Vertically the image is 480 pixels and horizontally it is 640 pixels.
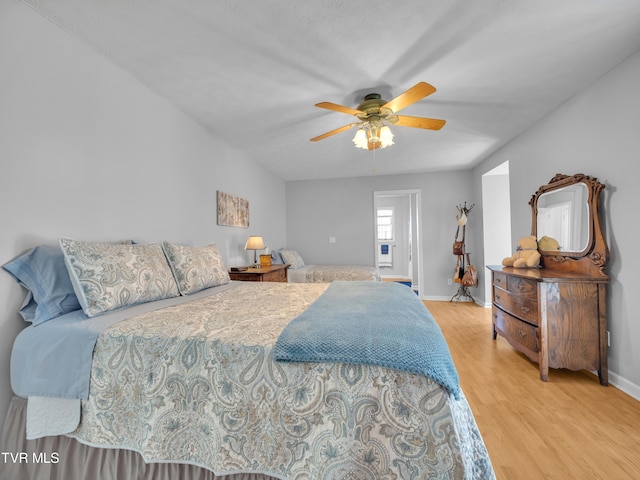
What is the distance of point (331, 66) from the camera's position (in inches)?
78.5

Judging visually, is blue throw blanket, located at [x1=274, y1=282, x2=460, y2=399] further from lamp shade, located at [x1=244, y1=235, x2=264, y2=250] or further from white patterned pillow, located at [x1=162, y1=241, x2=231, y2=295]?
lamp shade, located at [x1=244, y1=235, x2=264, y2=250]

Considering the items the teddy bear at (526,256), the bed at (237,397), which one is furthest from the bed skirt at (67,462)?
the teddy bear at (526,256)

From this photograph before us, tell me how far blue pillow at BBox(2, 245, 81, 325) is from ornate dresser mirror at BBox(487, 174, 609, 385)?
3.24 m

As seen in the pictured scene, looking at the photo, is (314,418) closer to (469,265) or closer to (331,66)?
(331,66)

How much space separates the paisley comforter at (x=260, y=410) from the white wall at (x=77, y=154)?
2.75 ft

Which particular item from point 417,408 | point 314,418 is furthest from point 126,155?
point 417,408

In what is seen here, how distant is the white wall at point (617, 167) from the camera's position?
1.97m

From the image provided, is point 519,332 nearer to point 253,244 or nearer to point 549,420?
point 549,420

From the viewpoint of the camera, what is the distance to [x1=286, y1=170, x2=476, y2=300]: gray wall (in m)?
5.20

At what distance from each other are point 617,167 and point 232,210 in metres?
3.69

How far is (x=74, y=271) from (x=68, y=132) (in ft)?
3.13

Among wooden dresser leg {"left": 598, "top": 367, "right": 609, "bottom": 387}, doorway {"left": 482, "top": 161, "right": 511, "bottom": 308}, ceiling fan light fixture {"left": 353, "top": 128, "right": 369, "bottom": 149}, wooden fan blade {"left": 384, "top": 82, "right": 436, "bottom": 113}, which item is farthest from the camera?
doorway {"left": 482, "top": 161, "right": 511, "bottom": 308}

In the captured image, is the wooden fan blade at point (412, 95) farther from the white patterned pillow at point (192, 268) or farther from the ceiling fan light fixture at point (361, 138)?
the white patterned pillow at point (192, 268)

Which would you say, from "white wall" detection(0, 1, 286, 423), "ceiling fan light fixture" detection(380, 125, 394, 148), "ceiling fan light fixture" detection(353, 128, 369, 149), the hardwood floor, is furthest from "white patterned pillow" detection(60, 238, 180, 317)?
the hardwood floor
